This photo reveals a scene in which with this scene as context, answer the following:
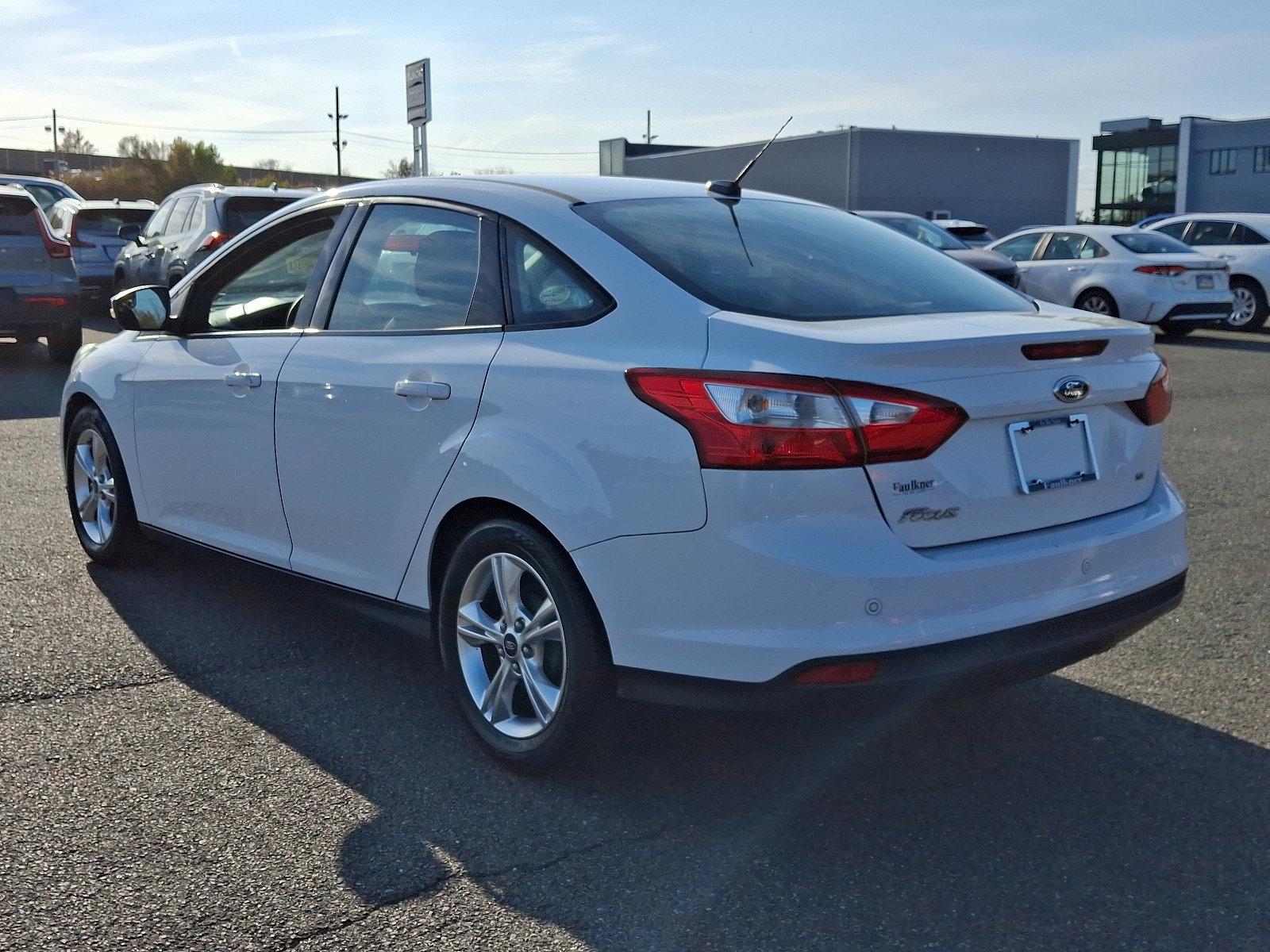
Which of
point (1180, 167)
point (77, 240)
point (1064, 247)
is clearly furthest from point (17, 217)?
point (1180, 167)

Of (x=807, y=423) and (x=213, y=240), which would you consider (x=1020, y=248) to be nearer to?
(x=213, y=240)

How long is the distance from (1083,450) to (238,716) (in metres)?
2.58

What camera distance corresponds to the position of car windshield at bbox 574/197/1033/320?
360 centimetres

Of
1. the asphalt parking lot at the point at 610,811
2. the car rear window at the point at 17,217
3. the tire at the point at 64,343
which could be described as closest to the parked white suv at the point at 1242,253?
the tire at the point at 64,343

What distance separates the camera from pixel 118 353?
18.6 feet

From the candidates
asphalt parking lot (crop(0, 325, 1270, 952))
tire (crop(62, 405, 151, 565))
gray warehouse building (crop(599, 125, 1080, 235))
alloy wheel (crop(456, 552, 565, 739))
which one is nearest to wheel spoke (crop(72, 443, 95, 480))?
tire (crop(62, 405, 151, 565))

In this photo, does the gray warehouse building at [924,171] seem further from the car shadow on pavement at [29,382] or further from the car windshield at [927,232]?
the car shadow on pavement at [29,382]

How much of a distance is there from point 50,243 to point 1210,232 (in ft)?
49.5

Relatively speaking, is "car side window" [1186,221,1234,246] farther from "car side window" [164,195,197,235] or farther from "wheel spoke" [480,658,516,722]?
"wheel spoke" [480,658,516,722]

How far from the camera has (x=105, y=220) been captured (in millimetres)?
20000

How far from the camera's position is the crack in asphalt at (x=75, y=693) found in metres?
4.37

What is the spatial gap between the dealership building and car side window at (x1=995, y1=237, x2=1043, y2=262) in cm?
4630

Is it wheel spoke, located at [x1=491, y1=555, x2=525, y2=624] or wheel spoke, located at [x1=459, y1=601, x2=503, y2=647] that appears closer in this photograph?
wheel spoke, located at [x1=491, y1=555, x2=525, y2=624]

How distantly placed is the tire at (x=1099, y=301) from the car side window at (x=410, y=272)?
48.4 ft
